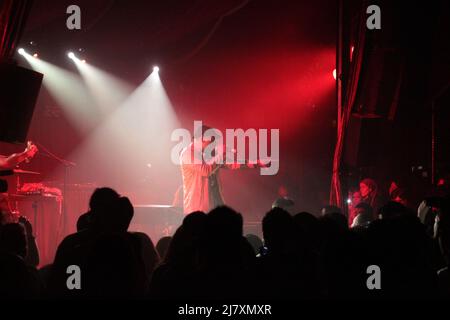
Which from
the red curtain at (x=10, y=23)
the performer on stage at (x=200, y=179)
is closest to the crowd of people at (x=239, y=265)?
the red curtain at (x=10, y=23)

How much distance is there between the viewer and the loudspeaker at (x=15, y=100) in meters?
5.00

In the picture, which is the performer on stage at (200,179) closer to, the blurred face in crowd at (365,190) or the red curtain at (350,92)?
the red curtain at (350,92)

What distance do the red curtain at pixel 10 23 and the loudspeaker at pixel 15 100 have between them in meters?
0.47

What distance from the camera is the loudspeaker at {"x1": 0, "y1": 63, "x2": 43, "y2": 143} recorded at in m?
5.00

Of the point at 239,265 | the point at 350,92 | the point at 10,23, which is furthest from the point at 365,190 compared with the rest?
the point at 239,265

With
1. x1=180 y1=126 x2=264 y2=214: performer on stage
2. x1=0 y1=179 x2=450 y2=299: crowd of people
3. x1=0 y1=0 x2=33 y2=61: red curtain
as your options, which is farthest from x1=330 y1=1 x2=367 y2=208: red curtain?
x1=0 y1=179 x2=450 y2=299: crowd of people

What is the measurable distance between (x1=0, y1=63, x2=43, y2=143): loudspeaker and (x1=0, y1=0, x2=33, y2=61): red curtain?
1.55 ft

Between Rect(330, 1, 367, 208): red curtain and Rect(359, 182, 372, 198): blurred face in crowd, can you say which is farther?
Rect(359, 182, 372, 198): blurred face in crowd

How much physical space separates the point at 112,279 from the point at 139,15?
10614mm

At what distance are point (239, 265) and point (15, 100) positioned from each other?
2767 mm

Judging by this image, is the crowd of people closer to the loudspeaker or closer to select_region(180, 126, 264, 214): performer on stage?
the loudspeaker
